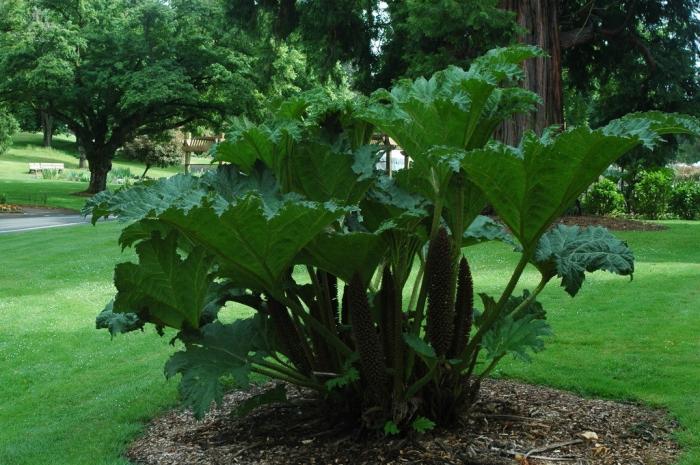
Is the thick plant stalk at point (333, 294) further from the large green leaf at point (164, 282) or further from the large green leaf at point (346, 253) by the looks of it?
the large green leaf at point (164, 282)

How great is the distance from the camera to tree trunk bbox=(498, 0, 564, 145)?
1373 cm

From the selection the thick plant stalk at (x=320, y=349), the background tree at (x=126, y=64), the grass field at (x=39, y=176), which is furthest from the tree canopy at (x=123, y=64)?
the thick plant stalk at (x=320, y=349)

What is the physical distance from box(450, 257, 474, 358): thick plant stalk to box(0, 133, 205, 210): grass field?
26.2 meters

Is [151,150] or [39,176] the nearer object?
[151,150]

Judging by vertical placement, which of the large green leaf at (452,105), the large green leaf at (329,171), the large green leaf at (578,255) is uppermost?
the large green leaf at (452,105)

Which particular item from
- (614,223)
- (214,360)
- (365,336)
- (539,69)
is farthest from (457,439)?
(614,223)

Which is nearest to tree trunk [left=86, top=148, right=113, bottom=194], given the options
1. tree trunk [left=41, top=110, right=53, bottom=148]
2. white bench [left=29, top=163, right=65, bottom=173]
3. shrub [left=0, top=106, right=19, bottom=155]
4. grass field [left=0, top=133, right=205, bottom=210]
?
grass field [left=0, top=133, right=205, bottom=210]

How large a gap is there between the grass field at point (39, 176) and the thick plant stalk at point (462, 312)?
2615cm

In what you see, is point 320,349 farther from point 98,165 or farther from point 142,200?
point 98,165

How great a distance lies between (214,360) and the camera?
134 inches

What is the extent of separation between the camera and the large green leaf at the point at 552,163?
295cm

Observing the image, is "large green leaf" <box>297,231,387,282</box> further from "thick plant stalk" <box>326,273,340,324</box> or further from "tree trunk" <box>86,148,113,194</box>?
"tree trunk" <box>86,148,113,194</box>

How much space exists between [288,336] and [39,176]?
44.8 m

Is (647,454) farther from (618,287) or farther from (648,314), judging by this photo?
(618,287)
